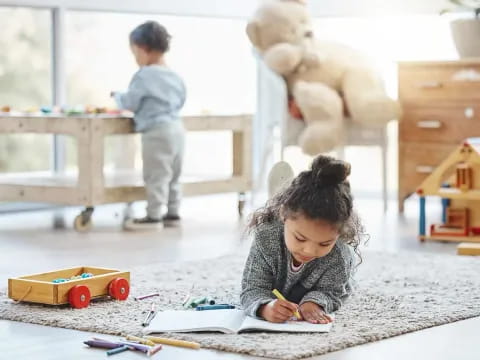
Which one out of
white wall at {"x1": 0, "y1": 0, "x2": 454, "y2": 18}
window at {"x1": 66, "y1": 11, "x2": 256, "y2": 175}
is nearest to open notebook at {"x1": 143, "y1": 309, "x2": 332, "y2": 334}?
window at {"x1": 66, "y1": 11, "x2": 256, "y2": 175}

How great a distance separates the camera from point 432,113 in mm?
A: 4719

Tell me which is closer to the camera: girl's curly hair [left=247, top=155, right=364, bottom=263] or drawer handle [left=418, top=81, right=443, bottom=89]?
girl's curly hair [left=247, top=155, right=364, bottom=263]

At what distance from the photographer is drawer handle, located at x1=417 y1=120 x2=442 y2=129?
4695 mm

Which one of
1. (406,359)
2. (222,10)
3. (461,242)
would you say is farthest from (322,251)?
(222,10)

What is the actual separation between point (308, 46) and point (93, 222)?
124 centimetres

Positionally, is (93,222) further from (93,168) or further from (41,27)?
(41,27)

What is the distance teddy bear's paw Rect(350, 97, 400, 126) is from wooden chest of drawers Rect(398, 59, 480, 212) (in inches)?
5.2

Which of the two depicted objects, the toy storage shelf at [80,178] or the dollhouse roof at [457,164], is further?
the toy storage shelf at [80,178]

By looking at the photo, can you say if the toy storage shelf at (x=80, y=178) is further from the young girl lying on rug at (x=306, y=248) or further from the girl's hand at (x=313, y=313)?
the girl's hand at (x=313, y=313)

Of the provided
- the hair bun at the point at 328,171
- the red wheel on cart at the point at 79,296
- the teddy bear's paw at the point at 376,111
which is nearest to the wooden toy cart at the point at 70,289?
the red wheel on cart at the point at 79,296

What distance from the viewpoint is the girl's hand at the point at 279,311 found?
235cm

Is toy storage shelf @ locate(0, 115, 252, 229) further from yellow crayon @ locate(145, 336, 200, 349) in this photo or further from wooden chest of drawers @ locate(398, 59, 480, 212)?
yellow crayon @ locate(145, 336, 200, 349)

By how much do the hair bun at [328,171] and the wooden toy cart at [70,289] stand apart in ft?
2.02

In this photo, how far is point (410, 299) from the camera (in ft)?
9.00
